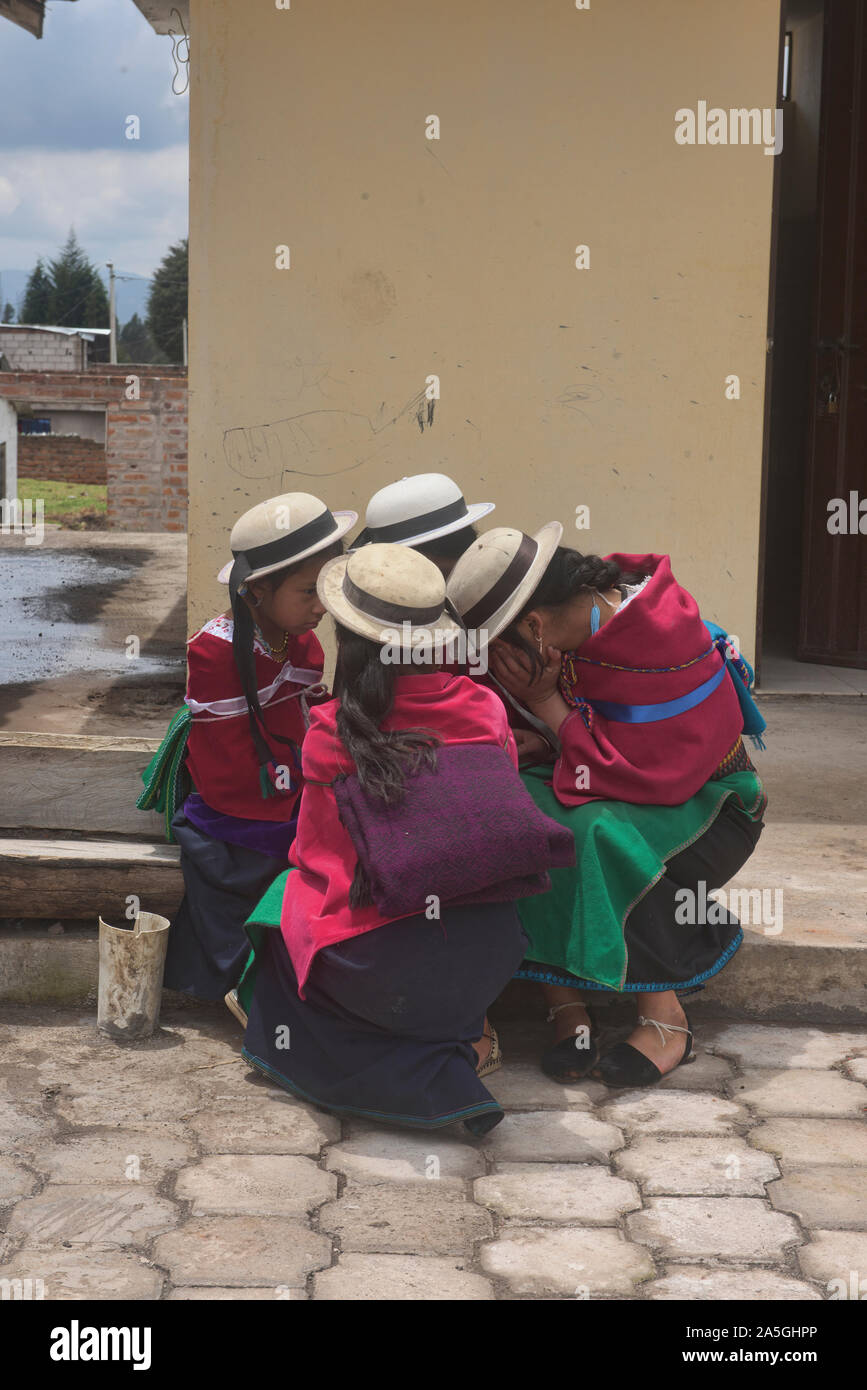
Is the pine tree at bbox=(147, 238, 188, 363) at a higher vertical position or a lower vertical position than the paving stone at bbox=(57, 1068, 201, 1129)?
higher

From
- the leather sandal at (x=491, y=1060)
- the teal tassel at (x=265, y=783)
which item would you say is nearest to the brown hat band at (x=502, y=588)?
the teal tassel at (x=265, y=783)

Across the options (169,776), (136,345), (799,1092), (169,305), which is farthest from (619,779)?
(136,345)

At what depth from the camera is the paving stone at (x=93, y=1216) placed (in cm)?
257

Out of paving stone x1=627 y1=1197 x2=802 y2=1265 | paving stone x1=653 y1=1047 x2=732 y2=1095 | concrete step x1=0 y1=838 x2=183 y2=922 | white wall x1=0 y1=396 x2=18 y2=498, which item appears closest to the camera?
paving stone x1=627 y1=1197 x2=802 y2=1265

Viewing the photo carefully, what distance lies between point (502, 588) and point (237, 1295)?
157 cm

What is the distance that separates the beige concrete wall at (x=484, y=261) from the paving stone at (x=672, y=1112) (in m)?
2.27

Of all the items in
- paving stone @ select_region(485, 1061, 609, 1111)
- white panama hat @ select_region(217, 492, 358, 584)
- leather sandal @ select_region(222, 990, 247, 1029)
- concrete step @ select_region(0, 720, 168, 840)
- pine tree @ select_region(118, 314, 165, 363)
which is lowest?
paving stone @ select_region(485, 1061, 609, 1111)

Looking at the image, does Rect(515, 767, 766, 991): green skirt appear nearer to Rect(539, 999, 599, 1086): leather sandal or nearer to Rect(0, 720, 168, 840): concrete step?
Rect(539, 999, 599, 1086): leather sandal

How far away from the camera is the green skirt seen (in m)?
3.26

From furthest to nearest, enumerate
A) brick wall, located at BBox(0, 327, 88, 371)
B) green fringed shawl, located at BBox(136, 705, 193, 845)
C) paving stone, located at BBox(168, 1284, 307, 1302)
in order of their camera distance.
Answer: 1. brick wall, located at BBox(0, 327, 88, 371)
2. green fringed shawl, located at BBox(136, 705, 193, 845)
3. paving stone, located at BBox(168, 1284, 307, 1302)

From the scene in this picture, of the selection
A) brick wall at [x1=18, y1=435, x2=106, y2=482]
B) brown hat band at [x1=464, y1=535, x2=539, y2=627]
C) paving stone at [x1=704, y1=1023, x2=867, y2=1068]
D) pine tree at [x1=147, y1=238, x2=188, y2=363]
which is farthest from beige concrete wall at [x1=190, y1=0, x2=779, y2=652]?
pine tree at [x1=147, y1=238, x2=188, y2=363]

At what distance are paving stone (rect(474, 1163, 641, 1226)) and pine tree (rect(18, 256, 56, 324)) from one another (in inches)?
3210

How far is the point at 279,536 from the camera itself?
133 inches

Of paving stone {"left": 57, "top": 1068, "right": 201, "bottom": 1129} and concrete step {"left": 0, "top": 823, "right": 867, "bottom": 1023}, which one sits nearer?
paving stone {"left": 57, "top": 1068, "right": 201, "bottom": 1129}
